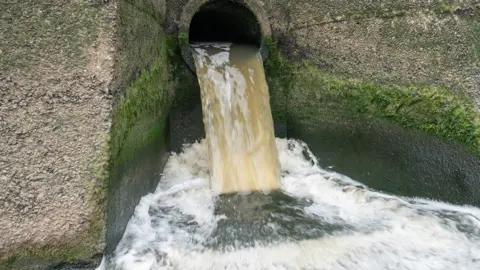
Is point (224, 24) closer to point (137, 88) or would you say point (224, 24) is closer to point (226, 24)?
point (226, 24)

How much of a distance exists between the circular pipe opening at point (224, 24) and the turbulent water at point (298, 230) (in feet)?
5.44

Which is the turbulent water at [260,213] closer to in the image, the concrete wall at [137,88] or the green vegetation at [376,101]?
the concrete wall at [137,88]

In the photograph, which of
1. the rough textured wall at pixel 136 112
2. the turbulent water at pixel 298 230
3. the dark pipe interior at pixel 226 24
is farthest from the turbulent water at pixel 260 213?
the dark pipe interior at pixel 226 24

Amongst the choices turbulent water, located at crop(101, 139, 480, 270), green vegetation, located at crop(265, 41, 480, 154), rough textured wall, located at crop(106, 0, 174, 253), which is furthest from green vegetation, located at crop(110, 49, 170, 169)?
green vegetation, located at crop(265, 41, 480, 154)

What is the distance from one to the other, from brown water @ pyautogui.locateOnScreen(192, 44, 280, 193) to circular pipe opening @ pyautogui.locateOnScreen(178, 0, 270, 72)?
27cm

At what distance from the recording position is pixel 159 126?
3.54m

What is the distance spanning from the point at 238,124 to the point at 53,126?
2047 millimetres

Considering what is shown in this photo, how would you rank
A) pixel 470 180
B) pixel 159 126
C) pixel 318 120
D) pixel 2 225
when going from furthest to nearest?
pixel 318 120 → pixel 159 126 → pixel 470 180 → pixel 2 225

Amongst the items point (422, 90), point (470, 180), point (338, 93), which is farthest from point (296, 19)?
point (470, 180)

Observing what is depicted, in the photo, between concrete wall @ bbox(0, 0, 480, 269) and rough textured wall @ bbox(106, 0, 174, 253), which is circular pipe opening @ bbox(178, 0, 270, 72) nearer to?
concrete wall @ bbox(0, 0, 480, 269)

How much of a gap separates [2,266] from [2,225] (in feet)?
0.69

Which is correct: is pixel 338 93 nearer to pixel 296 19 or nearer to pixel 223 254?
pixel 296 19

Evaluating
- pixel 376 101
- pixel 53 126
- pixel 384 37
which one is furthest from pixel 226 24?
pixel 53 126

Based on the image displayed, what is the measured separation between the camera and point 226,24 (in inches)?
218
